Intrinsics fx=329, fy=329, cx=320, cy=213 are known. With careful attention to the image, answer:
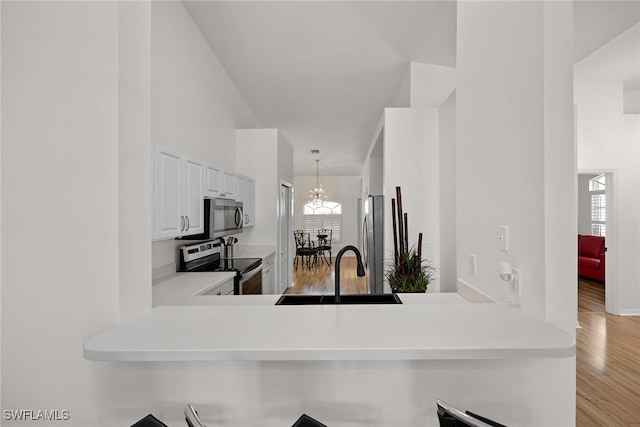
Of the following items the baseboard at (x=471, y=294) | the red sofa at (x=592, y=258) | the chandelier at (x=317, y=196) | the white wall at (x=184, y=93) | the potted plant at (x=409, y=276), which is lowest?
the red sofa at (x=592, y=258)

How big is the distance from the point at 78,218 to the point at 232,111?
374 centimetres

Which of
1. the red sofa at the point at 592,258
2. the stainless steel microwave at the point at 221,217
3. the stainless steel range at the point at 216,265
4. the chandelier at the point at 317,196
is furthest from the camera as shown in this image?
the chandelier at the point at 317,196

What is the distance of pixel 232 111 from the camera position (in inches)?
177

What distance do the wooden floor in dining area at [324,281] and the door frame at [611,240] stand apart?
3.26 meters

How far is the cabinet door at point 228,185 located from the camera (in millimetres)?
3367

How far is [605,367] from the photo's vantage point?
281cm

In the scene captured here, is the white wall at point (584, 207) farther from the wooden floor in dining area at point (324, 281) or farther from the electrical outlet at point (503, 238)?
the electrical outlet at point (503, 238)

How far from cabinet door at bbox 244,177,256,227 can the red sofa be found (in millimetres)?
6193

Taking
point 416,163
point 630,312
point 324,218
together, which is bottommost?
point 630,312

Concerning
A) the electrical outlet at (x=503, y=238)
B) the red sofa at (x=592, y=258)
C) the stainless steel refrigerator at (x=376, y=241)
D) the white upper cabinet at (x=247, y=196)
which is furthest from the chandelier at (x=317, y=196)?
the electrical outlet at (x=503, y=238)

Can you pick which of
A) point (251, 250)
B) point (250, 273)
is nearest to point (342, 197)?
point (251, 250)

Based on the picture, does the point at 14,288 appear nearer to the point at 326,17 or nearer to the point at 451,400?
the point at 451,400

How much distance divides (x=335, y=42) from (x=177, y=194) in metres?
2.31

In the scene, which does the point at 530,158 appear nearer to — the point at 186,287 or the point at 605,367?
the point at 186,287
